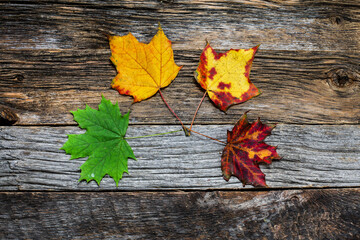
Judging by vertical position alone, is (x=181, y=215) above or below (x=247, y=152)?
below

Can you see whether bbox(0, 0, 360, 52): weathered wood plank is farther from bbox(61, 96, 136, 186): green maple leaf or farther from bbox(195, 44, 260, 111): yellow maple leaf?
bbox(61, 96, 136, 186): green maple leaf

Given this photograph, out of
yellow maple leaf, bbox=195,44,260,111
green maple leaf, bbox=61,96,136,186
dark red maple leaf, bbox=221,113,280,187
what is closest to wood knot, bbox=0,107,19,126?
green maple leaf, bbox=61,96,136,186

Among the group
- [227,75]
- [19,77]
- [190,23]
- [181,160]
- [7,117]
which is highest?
[190,23]

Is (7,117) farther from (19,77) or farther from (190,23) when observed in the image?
(190,23)

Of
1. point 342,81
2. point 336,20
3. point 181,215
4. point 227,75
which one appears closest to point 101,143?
point 181,215

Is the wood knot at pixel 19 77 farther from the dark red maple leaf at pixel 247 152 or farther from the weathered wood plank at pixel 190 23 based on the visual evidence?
the dark red maple leaf at pixel 247 152

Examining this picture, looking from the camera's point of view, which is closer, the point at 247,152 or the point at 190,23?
the point at 247,152
